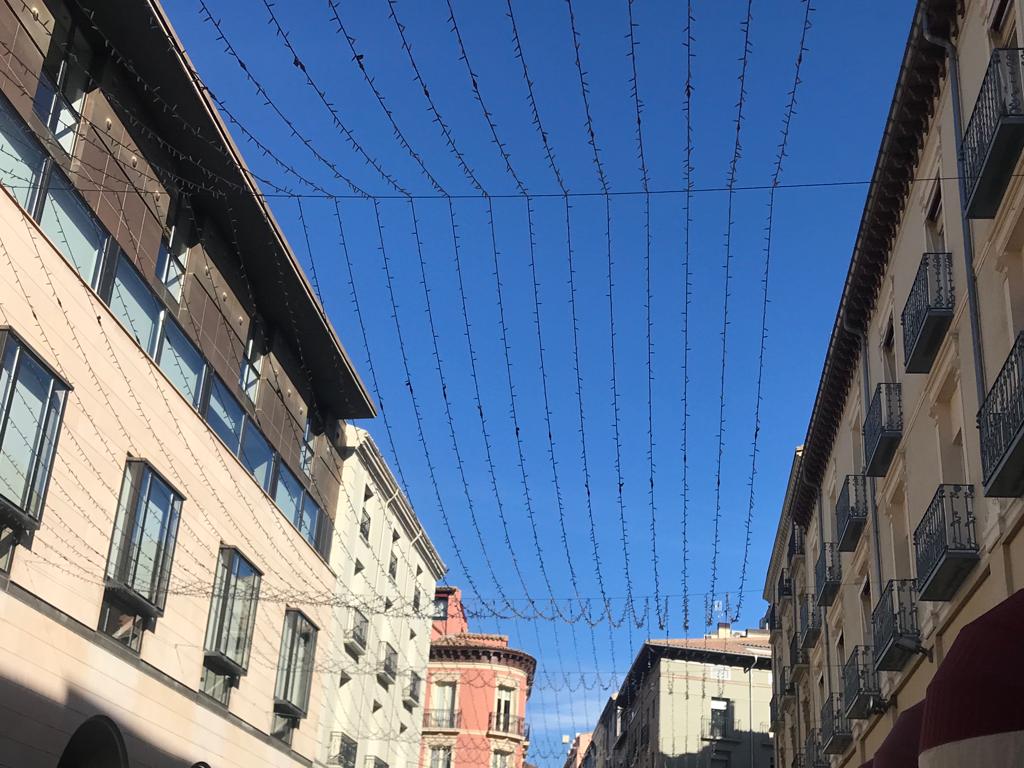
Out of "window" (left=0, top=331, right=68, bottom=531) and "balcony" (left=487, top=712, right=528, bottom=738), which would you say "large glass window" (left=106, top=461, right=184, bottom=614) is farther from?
"balcony" (left=487, top=712, right=528, bottom=738)

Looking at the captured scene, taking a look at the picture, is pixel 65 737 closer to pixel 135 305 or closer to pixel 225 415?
pixel 135 305

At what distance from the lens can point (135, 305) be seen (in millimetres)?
22250

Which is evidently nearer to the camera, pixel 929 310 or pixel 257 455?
pixel 929 310

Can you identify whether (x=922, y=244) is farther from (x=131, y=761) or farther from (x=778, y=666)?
(x=778, y=666)

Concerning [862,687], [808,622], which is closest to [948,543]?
[862,687]

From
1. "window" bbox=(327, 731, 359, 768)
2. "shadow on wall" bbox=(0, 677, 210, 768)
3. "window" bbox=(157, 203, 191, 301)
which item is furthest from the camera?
"window" bbox=(327, 731, 359, 768)

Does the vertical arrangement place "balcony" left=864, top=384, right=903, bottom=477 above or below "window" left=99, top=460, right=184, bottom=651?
above

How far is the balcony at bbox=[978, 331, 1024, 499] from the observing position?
1345cm

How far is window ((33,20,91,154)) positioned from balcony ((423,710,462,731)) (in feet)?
180

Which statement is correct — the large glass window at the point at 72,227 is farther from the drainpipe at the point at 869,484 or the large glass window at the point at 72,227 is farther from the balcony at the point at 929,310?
the drainpipe at the point at 869,484

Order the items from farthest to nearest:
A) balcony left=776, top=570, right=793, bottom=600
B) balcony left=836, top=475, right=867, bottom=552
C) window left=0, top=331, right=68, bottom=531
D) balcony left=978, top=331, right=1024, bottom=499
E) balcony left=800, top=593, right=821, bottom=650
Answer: balcony left=776, top=570, right=793, bottom=600 < balcony left=800, top=593, right=821, bottom=650 < balcony left=836, top=475, right=867, bottom=552 < window left=0, top=331, right=68, bottom=531 < balcony left=978, top=331, right=1024, bottom=499

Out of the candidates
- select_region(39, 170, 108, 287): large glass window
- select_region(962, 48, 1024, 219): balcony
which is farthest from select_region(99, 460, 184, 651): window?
select_region(962, 48, 1024, 219): balcony

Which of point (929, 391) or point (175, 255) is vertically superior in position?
point (175, 255)

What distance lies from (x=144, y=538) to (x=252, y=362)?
288 inches
